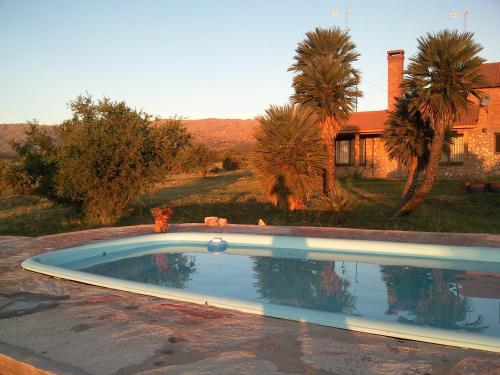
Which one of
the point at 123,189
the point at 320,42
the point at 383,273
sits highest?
the point at 320,42

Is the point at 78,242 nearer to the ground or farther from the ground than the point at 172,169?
nearer to the ground

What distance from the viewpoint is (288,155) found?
501 inches

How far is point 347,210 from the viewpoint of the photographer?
12789mm

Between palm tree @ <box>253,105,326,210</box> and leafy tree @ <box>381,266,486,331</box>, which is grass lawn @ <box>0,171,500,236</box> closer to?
palm tree @ <box>253,105,326,210</box>

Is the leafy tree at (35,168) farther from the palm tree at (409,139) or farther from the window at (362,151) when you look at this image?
the window at (362,151)

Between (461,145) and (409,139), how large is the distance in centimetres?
1119

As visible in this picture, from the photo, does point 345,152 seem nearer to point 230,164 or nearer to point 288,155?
point 288,155

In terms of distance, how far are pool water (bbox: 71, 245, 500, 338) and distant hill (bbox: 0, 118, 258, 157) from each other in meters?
66.8

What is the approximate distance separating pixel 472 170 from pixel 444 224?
13510 mm

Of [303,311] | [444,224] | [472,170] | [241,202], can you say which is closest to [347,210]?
[444,224]

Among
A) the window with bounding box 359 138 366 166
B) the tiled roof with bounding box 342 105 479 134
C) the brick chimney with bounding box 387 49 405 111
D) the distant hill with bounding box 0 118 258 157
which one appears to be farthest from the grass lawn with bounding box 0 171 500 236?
the distant hill with bounding box 0 118 258 157

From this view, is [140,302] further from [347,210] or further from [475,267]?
[347,210]

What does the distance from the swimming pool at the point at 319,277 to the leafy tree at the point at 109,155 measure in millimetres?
3500

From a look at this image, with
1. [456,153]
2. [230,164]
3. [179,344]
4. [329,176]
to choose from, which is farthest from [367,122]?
[179,344]
